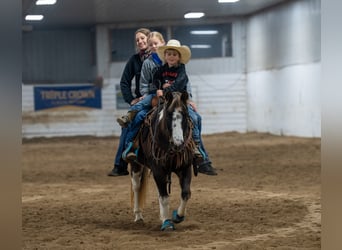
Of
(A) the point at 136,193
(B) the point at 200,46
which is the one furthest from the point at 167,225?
(B) the point at 200,46

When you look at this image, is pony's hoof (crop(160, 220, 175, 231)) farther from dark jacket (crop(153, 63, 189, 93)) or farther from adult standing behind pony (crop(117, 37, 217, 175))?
dark jacket (crop(153, 63, 189, 93))

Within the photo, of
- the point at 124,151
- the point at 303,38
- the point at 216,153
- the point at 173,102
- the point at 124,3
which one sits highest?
the point at 124,3

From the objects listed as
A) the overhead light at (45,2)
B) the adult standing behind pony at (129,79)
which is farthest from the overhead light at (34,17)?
the adult standing behind pony at (129,79)

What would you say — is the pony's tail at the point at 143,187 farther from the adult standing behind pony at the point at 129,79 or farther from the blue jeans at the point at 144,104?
the blue jeans at the point at 144,104

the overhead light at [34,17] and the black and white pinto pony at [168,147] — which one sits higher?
the overhead light at [34,17]

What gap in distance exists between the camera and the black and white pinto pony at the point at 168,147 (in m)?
5.33

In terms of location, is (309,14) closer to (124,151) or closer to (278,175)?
(278,175)

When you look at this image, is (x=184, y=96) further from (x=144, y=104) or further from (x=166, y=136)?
(x=144, y=104)

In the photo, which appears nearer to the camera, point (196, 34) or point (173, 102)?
point (173, 102)

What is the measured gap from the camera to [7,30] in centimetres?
145

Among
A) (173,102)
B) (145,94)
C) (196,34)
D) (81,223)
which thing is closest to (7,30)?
(173,102)

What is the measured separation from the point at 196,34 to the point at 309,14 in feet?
22.2

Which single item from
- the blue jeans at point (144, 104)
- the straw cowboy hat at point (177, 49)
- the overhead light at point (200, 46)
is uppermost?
the overhead light at point (200, 46)

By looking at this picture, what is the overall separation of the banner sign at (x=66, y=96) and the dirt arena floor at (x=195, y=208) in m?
9.81
